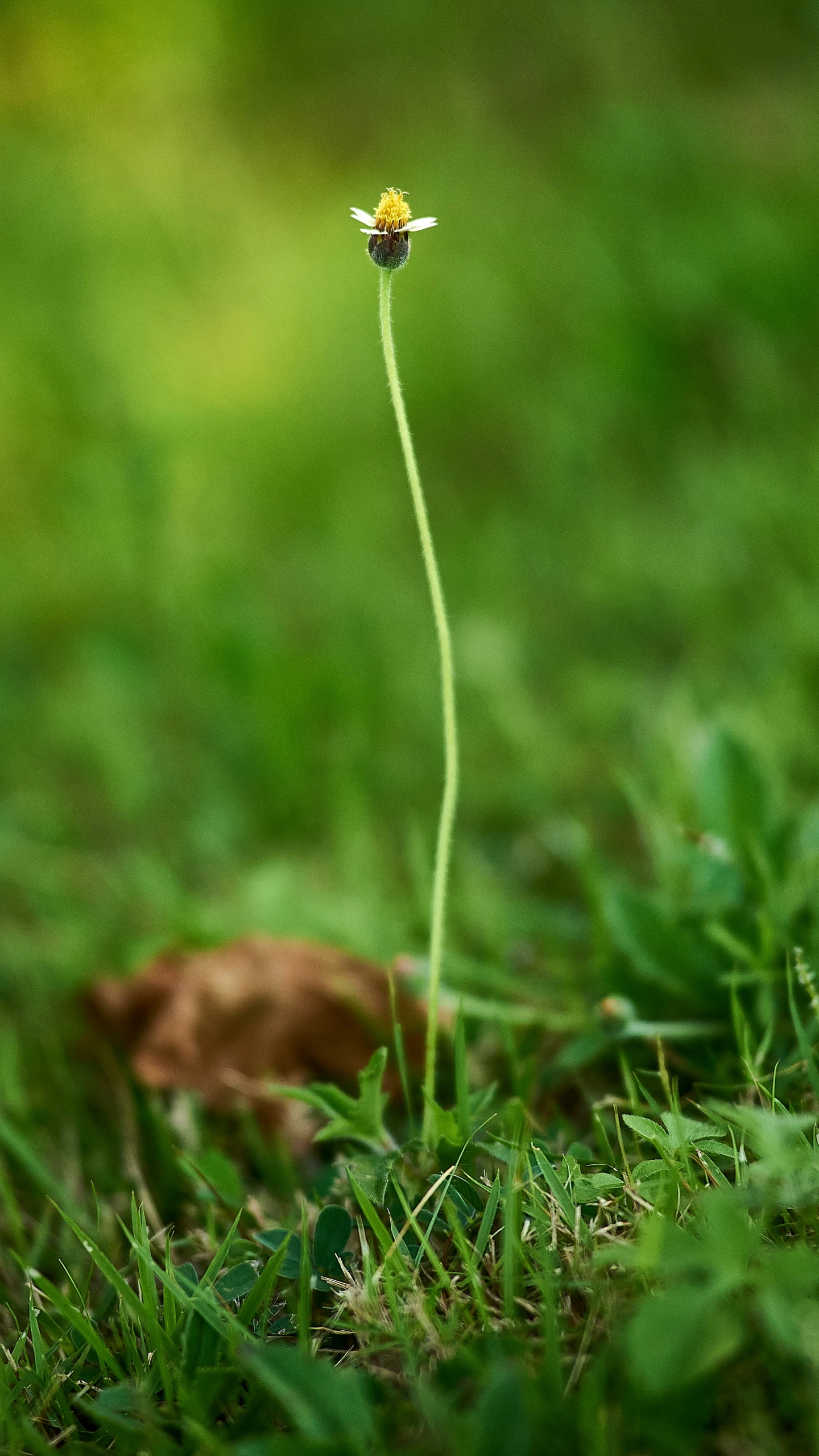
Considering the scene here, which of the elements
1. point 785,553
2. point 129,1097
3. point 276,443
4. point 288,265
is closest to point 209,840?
point 129,1097

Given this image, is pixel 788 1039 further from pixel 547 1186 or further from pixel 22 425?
pixel 22 425

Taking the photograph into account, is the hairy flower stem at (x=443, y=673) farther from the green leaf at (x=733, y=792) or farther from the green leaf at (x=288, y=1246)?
the green leaf at (x=733, y=792)

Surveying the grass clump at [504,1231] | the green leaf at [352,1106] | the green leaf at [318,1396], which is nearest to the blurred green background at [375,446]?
the grass clump at [504,1231]

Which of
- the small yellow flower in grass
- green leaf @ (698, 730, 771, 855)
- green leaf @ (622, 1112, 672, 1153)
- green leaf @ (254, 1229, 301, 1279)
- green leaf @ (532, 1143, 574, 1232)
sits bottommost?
green leaf @ (254, 1229, 301, 1279)

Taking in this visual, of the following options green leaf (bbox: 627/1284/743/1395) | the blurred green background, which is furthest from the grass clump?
the blurred green background

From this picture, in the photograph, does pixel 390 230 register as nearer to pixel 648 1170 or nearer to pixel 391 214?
pixel 391 214

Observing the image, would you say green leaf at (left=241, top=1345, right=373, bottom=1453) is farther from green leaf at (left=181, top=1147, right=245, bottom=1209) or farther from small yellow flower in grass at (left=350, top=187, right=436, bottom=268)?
small yellow flower in grass at (left=350, top=187, right=436, bottom=268)
